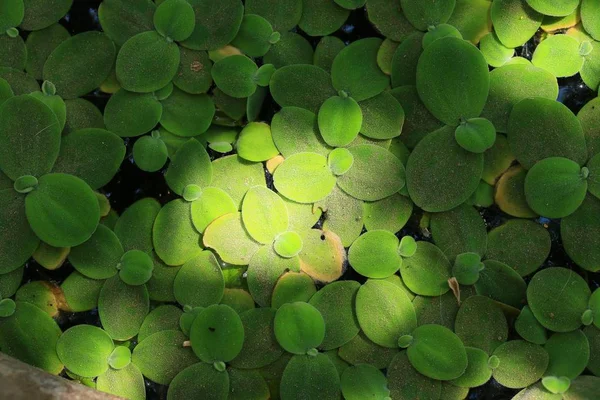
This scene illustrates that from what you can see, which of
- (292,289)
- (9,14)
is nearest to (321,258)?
(292,289)

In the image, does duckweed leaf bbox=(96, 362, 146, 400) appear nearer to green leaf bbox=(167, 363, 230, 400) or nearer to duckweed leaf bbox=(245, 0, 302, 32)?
green leaf bbox=(167, 363, 230, 400)

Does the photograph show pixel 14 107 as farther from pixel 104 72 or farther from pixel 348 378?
pixel 348 378

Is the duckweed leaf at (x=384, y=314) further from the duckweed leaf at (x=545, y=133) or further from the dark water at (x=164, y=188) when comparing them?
the duckweed leaf at (x=545, y=133)

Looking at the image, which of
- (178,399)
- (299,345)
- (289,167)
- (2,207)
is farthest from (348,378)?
(2,207)

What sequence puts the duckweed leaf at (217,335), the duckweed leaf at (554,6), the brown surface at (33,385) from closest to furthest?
the brown surface at (33,385) → the duckweed leaf at (217,335) → the duckweed leaf at (554,6)

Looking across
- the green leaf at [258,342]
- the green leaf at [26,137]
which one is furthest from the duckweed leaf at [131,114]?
the green leaf at [258,342]

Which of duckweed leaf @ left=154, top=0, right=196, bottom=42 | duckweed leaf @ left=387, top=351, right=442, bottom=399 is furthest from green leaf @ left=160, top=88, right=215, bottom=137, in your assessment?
duckweed leaf @ left=387, top=351, right=442, bottom=399
